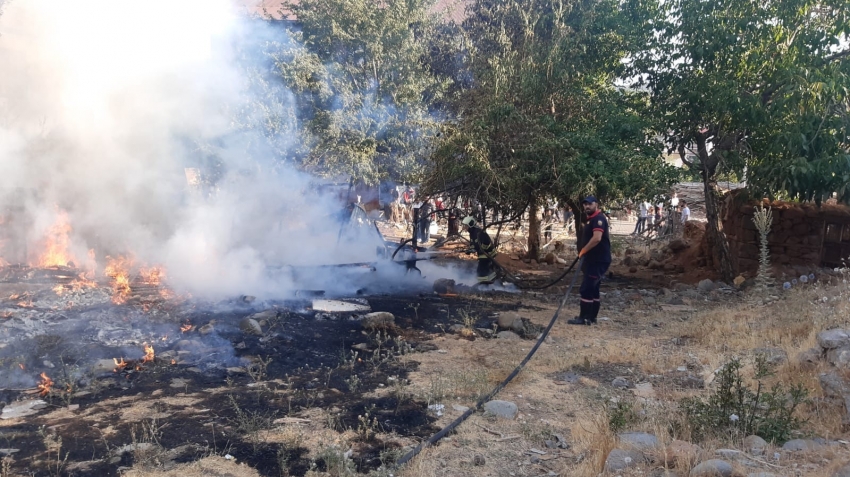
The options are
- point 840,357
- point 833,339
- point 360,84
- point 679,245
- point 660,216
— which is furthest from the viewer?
point 660,216

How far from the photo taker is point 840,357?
448cm

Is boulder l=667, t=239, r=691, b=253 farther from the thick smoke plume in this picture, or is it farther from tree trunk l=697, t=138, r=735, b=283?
the thick smoke plume

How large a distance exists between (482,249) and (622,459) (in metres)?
6.29

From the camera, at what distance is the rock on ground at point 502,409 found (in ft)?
15.2

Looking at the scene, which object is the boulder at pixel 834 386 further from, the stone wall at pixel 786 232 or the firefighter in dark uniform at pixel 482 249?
the stone wall at pixel 786 232

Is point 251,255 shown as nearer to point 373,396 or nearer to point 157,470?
point 373,396

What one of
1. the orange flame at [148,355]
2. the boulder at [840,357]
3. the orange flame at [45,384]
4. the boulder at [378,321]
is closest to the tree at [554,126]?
the boulder at [378,321]

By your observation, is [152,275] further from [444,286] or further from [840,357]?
[840,357]

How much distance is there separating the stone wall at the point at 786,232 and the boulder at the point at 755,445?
7.81 metres

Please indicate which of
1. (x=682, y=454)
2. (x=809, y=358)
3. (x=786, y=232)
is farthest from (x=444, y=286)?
(x=682, y=454)

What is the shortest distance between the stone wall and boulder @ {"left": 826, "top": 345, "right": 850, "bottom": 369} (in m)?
6.32

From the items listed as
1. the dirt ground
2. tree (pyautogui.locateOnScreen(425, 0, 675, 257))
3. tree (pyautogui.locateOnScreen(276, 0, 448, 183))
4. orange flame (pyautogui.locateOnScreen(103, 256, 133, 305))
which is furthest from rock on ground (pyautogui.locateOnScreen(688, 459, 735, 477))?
tree (pyautogui.locateOnScreen(276, 0, 448, 183))

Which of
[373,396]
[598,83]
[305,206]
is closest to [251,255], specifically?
[305,206]

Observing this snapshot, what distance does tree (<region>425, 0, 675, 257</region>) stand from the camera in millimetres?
9133
